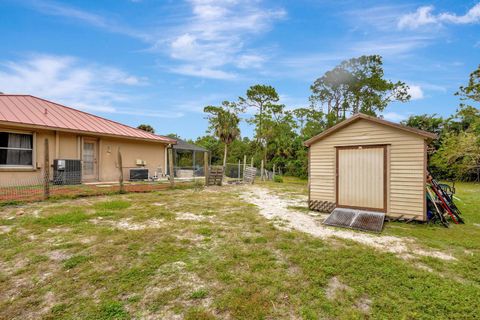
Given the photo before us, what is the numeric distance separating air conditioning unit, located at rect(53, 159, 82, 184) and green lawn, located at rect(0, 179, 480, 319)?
202 inches

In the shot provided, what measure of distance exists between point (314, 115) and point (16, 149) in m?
23.1

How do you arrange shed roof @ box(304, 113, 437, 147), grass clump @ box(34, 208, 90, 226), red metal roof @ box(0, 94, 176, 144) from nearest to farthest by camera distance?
1. grass clump @ box(34, 208, 90, 226)
2. shed roof @ box(304, 113, 437, 147)
3. red metal roof @ box(0, 94, 176, 144)

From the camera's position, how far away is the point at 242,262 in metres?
3.10

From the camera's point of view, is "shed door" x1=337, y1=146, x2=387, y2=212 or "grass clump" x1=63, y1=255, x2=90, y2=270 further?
"shed door" x1=337, y1=146, x2=387, y2=212

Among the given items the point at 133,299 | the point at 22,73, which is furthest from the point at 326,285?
the point at 22,73

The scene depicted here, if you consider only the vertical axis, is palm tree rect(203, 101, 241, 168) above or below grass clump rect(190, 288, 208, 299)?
above

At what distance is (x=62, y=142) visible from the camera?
9664mm

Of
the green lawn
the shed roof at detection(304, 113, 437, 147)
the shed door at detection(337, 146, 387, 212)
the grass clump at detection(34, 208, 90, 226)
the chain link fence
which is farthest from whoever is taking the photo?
the chain link fence

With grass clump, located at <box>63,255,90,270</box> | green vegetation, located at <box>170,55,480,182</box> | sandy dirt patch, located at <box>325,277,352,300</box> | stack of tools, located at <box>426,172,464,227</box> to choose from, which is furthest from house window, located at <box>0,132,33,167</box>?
green vegetation, located at <box>170,55,480,182</box>

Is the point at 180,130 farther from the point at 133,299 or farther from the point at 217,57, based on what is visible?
the point at 133,299

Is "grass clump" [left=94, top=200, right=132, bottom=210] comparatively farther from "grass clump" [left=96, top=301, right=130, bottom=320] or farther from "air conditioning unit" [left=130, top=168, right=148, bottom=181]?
"air conditioning unit" [left=130, top=168, right=148, bottom=181]

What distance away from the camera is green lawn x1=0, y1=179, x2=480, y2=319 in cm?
213

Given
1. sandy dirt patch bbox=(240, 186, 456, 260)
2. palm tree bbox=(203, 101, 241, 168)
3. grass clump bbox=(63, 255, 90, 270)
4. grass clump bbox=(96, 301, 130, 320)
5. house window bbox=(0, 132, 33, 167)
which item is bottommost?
sandy dirt patch bbox=(240, 186, 456, 260)

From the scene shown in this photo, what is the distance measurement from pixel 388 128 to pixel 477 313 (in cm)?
442
